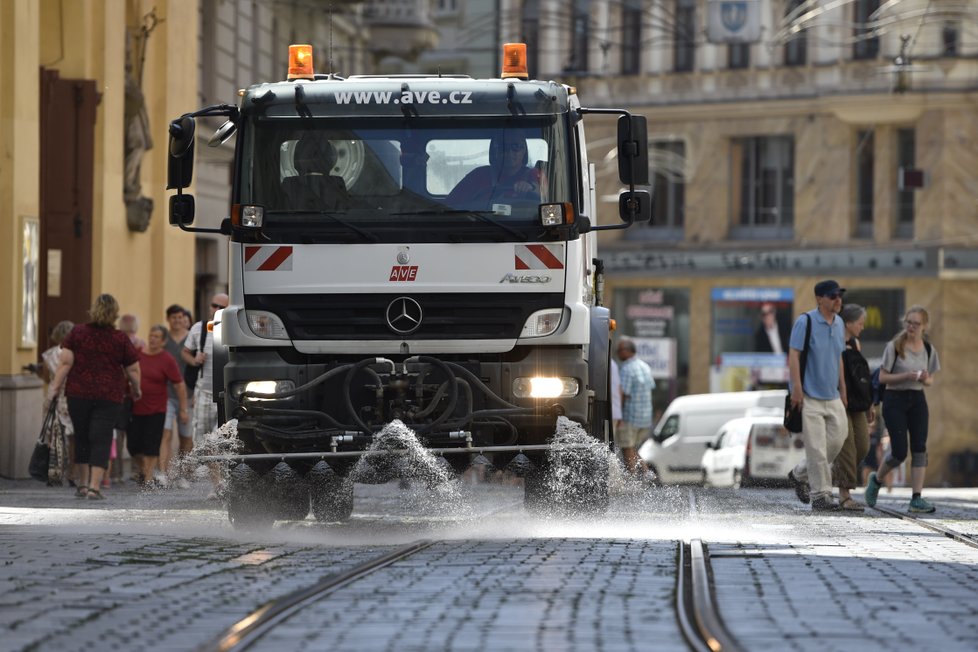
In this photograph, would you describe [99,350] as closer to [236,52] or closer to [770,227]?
[236,52]

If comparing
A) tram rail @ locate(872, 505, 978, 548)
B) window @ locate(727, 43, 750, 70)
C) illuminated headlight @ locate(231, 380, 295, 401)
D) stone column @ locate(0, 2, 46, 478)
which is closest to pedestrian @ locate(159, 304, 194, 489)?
stone column @ locate(0, 2, 46, 478)

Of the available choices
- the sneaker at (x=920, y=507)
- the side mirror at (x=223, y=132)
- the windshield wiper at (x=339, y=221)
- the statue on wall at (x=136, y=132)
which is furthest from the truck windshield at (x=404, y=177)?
the statue on wall at (x=136, y=132)

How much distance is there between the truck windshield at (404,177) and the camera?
1291cm

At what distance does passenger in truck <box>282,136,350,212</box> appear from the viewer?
1301 centimetres

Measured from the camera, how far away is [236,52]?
33531 mm

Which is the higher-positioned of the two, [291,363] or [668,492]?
[291,363]

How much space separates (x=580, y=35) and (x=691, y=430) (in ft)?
48.0

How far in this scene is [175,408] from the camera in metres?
20.5

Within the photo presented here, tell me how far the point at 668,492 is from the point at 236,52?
524 inches

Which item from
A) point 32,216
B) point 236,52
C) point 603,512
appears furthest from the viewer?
point 236,52

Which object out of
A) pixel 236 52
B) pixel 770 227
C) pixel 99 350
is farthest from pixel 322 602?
pixel 770 227

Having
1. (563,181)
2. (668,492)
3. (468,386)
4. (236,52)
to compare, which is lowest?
(668,492)

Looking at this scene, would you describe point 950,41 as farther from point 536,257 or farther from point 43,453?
point 536,257

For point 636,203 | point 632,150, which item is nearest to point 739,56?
point 636,203
